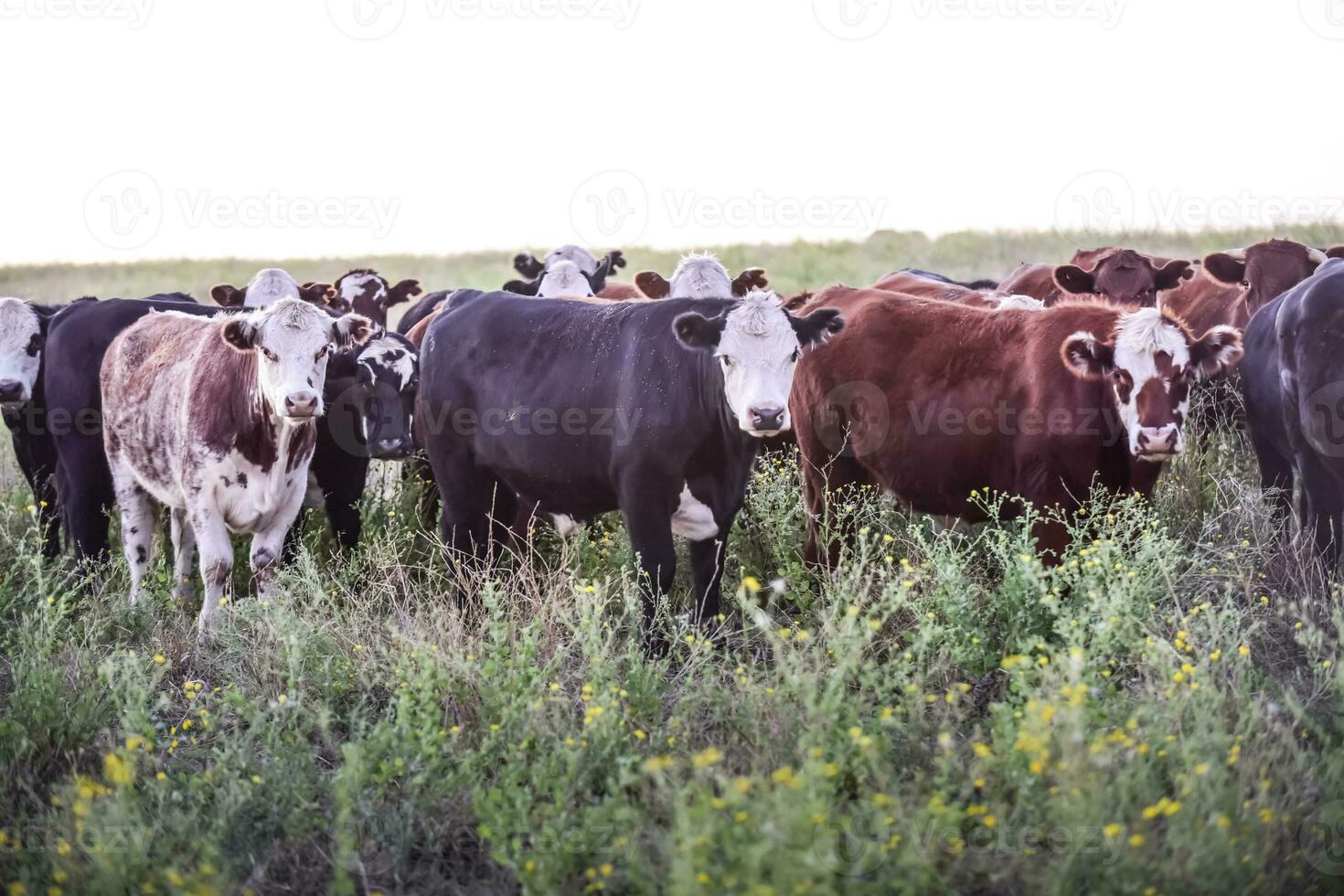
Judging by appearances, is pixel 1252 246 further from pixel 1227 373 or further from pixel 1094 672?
pixel 1094 672

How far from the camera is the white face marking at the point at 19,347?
7.99 meters

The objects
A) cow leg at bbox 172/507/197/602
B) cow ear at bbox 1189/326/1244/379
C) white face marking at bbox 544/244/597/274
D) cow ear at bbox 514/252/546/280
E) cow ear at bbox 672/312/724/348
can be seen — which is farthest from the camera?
cow ear at bbox 514/252/546/280

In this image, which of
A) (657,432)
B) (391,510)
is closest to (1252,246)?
(657,432)

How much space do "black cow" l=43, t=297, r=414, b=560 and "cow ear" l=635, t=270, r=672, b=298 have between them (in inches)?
145

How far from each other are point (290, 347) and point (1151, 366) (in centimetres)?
419

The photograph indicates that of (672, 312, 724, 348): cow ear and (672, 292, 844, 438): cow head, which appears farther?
(672, 312, 724, 348): cow ear

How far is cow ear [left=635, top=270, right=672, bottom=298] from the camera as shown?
10.5 metres

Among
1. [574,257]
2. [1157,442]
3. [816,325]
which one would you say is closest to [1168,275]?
[1157,442]

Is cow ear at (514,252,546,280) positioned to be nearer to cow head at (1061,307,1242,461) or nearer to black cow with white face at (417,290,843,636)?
black cow with white face at (417,290,843,636)

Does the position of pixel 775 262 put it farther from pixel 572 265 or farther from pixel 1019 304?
pixel 1019 304

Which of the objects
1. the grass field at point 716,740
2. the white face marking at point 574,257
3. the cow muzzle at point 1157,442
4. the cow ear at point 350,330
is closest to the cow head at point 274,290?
the cow ear at point 350,330

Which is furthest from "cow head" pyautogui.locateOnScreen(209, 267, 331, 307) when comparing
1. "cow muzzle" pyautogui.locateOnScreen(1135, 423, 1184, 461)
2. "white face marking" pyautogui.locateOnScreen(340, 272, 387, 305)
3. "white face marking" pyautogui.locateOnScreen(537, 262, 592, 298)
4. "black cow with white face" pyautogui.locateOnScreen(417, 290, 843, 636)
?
"cow muzzle" pyautogui.locateOnScreen(1135, 423, 1184, 461)

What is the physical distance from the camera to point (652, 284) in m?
10.5

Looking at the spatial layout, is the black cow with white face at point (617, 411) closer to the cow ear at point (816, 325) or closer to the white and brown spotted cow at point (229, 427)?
the cow ear at point (816, 325)
